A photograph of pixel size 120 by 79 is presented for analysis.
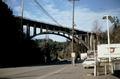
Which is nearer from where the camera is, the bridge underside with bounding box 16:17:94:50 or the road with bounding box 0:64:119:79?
the road with bounding box 0:64:119:79

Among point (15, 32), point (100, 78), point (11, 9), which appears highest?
point (11, 9)

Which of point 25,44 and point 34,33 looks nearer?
point 25,44

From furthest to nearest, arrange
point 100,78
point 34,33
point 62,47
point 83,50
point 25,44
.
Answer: point 62,47, point 83,50, point 34,33, point 25,44, point 100,78

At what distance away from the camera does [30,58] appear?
8200 cm

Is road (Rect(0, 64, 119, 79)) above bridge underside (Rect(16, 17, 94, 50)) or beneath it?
beneath

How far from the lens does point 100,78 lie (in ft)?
73.0

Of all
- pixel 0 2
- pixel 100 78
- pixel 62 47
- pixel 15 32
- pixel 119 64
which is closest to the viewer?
pixel 100 78

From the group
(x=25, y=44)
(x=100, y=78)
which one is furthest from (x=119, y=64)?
(x=25, y=44)

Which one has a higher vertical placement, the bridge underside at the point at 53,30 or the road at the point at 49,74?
the bridge underside at the point at 53,30

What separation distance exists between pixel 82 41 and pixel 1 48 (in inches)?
1463

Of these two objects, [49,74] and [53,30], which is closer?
[49,74]

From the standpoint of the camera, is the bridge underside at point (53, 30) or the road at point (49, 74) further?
the bridge underside at point (53, 30)

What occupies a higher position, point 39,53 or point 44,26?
point 44,26

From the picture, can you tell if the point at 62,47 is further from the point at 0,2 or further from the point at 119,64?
the point at 119,64
